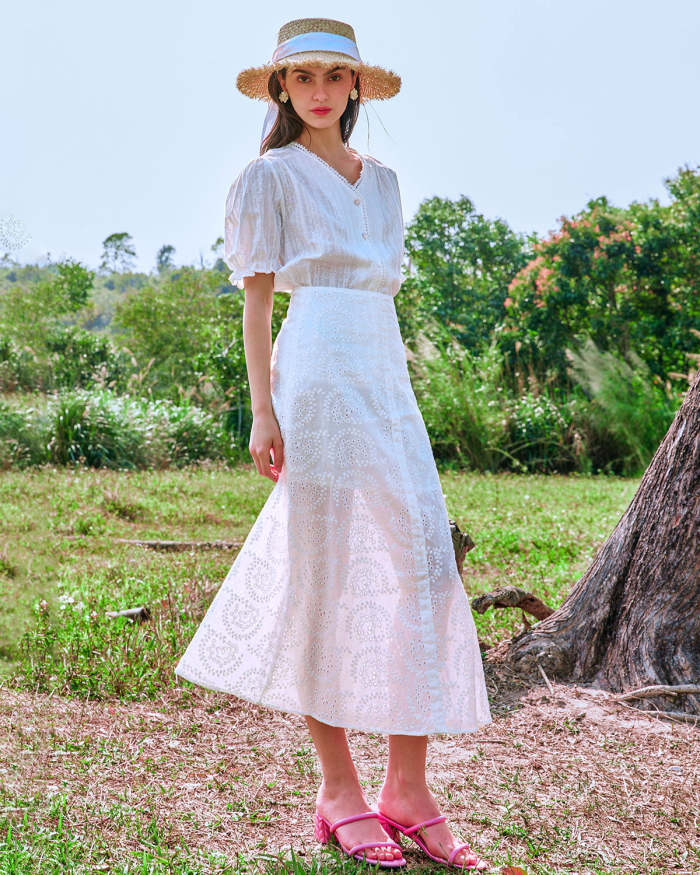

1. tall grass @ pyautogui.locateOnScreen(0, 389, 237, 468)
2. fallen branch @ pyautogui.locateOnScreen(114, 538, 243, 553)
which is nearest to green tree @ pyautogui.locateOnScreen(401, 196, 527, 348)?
tall grass @ pyautogui.locateOnScreen(0, 389, 237, 468)

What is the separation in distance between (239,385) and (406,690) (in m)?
8.88

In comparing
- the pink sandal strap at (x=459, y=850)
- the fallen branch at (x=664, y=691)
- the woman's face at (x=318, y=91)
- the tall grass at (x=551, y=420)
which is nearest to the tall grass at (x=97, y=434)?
the tall grass at (x=551, y=420)

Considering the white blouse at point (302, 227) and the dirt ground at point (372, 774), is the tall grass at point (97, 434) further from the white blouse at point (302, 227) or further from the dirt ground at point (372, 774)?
the white blouse at point (302, 227)

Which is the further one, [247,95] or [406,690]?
[247,95]

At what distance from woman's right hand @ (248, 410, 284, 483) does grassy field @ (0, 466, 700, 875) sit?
0.85m

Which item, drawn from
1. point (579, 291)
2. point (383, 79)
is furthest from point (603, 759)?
point (579, 291)

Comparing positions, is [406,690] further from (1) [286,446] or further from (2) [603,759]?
(2) [603,759]

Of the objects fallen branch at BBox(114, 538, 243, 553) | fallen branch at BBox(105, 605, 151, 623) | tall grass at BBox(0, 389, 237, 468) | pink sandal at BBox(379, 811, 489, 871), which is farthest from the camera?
tall grass at BBox(0, 389, 237, 468)

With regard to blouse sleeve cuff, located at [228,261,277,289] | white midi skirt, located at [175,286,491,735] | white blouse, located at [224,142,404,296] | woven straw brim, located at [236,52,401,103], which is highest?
woven straw brim, located at [236,52,401,103]

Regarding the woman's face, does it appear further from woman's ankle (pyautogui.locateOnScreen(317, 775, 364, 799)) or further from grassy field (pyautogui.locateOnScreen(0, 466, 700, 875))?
grassy field (pyautogui.locateOnScreen(0, 466, 700, 875))

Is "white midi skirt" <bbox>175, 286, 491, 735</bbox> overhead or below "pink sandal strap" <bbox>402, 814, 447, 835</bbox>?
overhead

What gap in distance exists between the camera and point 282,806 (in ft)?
7.11

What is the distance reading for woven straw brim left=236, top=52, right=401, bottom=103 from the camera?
1947 millimetres

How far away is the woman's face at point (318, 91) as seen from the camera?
6.51ft
